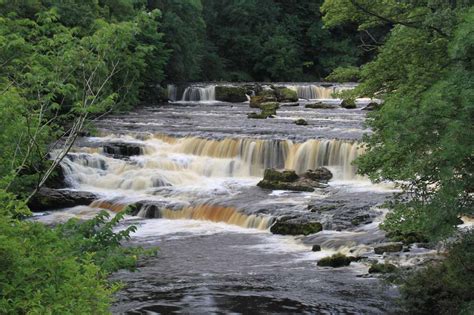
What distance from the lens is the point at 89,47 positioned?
11.7m

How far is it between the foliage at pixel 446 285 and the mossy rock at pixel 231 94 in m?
36.6

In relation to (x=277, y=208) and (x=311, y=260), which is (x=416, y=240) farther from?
(x=277, y=208)

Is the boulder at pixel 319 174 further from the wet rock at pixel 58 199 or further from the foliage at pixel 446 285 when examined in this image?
the foliage at pixel 446 285

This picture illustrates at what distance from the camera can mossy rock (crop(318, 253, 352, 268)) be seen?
1541 cm

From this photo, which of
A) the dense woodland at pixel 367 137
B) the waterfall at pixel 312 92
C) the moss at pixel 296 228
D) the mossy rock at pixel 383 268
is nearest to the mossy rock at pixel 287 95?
the waterfall at pixel 312 92

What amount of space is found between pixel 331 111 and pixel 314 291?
27.4 metres

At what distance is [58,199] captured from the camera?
73.4ft

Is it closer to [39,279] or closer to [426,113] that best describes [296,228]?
[426,113]

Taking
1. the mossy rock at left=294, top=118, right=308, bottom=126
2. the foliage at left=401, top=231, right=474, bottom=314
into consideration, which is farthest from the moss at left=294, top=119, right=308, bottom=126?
the foliage at left=401, top=231, right=474, bottom=314

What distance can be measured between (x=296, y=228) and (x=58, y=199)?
8672mm

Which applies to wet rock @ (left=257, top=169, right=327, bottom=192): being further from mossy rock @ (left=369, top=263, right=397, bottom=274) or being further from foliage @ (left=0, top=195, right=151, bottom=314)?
foliage @ (left=0, top=195, right=151, bottom=314)

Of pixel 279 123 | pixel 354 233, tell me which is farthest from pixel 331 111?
pixel 354 233

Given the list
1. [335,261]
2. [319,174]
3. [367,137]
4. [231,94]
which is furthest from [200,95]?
[367,137]

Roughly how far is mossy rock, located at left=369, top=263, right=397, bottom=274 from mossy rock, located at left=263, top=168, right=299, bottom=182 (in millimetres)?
9680
